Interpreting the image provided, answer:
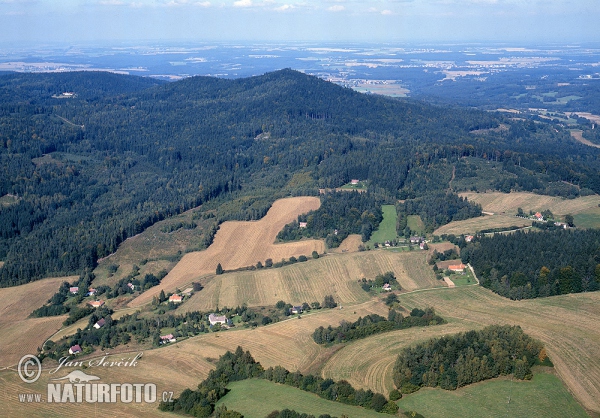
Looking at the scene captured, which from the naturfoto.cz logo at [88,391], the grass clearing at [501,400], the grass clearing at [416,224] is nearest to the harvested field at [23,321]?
the naturfoto.cz logo at [88,391]

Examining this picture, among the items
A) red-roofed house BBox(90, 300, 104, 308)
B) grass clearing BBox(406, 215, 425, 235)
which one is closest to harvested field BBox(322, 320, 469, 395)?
red-roofed house BBox(90, 300, 104, 308)

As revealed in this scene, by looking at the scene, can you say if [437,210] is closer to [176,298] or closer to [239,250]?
[239,250]

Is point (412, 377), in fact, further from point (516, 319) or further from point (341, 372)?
point (516, 319)

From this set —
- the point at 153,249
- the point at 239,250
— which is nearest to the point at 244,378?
the point at 239,250

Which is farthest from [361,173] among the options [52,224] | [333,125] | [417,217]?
[52,224]

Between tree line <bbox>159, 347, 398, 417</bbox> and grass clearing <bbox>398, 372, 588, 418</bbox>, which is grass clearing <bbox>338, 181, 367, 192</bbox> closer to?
tree line <bbox>159, 347, 398, 417</bbox>

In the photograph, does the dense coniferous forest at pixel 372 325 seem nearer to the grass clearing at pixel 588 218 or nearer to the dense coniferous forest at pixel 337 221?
the dense coniferous forest at pixel 337 221
